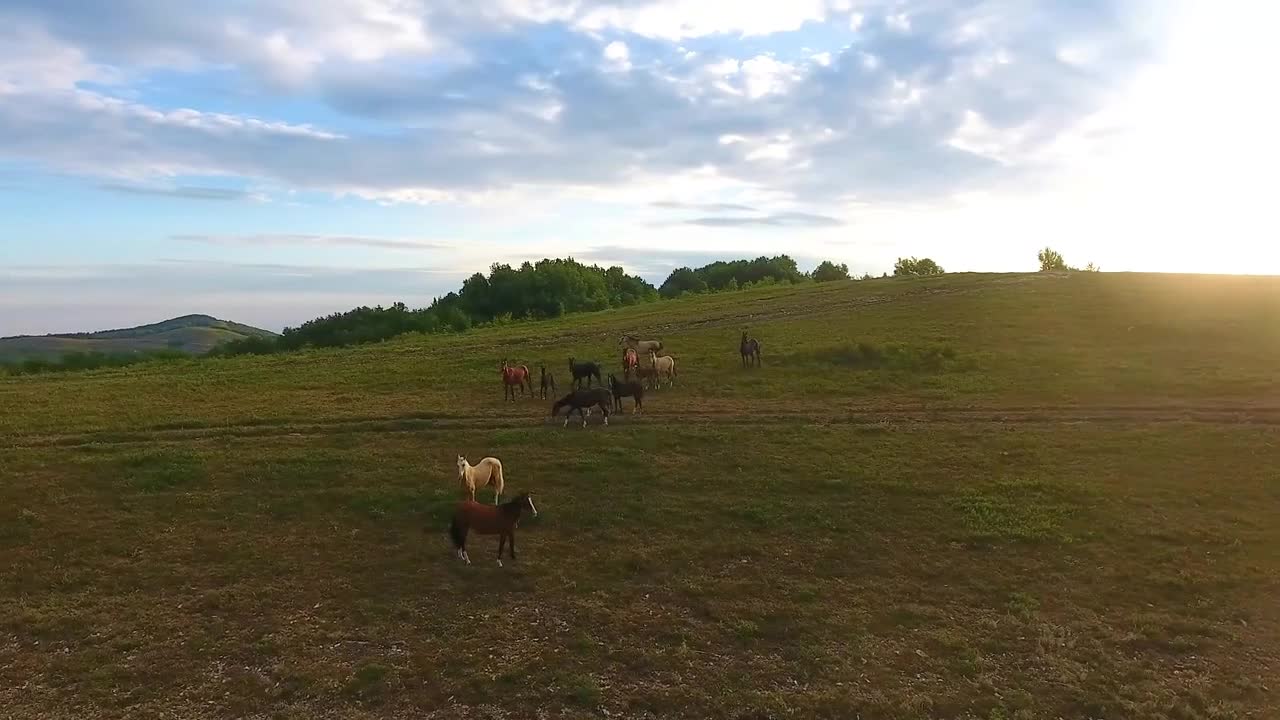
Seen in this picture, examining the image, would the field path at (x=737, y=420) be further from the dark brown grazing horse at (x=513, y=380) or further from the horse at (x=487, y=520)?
the horse at (x=487, y=520)

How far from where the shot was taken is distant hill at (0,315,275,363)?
46.0 meters

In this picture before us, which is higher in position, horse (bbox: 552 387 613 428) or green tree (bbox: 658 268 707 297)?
green tree (bbox: 658 268 707 297)

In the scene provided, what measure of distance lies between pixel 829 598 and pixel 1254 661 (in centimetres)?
584

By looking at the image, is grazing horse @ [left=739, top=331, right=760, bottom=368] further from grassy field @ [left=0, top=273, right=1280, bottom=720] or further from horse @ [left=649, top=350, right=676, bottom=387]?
horse @ [left=649, top=350, right=676, bottom=387]

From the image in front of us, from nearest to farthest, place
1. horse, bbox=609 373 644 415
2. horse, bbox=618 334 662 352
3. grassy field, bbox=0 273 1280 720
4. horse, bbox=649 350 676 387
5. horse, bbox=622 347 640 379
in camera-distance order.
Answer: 1. grassy field, bbox=0 273 1280 720
2. horse, bbox=609 373 644 415
3. horse, bbox=622 347 640 379
4. horse, bbox=649 350 676 387
5. horse, bbox=618 334 662 352

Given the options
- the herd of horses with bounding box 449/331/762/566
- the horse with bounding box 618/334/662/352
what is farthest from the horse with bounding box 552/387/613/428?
the horse with bounding box 618/334/662/352

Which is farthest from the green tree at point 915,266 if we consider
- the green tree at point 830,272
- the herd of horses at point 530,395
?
the herd of horses at point 530,395

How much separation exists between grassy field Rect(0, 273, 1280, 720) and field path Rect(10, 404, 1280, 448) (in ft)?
0.47

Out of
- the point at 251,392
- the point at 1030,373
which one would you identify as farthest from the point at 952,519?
the point at 251,392

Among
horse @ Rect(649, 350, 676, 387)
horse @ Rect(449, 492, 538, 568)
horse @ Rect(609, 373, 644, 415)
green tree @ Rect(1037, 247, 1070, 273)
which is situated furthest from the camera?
green tree @ Rect(1037, 247, 1070, 273)

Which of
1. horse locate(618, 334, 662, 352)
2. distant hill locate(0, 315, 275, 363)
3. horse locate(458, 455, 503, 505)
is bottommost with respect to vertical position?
horse locate(458, 455, 503, 505)

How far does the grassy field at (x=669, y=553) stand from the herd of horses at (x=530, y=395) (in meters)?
0.61

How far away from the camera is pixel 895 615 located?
12.5 m

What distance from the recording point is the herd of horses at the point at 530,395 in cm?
1391
